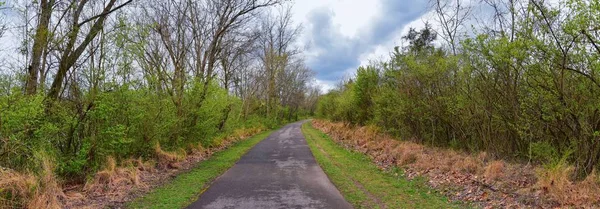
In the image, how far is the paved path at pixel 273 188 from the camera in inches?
265

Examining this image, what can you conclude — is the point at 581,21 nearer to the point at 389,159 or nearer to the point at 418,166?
the point at 418,166

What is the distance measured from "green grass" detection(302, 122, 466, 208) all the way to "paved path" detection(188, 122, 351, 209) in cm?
31

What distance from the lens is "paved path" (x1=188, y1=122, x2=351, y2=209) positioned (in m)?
6.74

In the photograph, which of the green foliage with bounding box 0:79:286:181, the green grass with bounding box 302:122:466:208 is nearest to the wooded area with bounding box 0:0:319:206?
the green foliage with bounding box 0:79:286:181

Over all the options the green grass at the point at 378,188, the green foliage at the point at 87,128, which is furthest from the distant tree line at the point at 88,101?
the green grass at the point at 378,188

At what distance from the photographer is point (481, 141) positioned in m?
10.9

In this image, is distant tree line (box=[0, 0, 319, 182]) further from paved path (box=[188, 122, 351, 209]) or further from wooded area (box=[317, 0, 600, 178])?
wooded area (box=[317, 0, 600, 178])

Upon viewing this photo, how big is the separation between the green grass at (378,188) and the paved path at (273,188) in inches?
12.3

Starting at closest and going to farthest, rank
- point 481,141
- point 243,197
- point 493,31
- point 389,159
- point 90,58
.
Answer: point 243,197
point 90,58
point 493,31
point 481,141
point 389,159

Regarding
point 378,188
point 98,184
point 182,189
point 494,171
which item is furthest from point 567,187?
point 98,184

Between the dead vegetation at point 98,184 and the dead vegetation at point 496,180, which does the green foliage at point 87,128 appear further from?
the dead vegetation at point 496,180

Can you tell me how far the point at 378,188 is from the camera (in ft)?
26.8

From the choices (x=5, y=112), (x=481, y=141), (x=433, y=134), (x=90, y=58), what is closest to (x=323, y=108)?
(x=433, y=134)

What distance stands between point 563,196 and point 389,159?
255 inches
